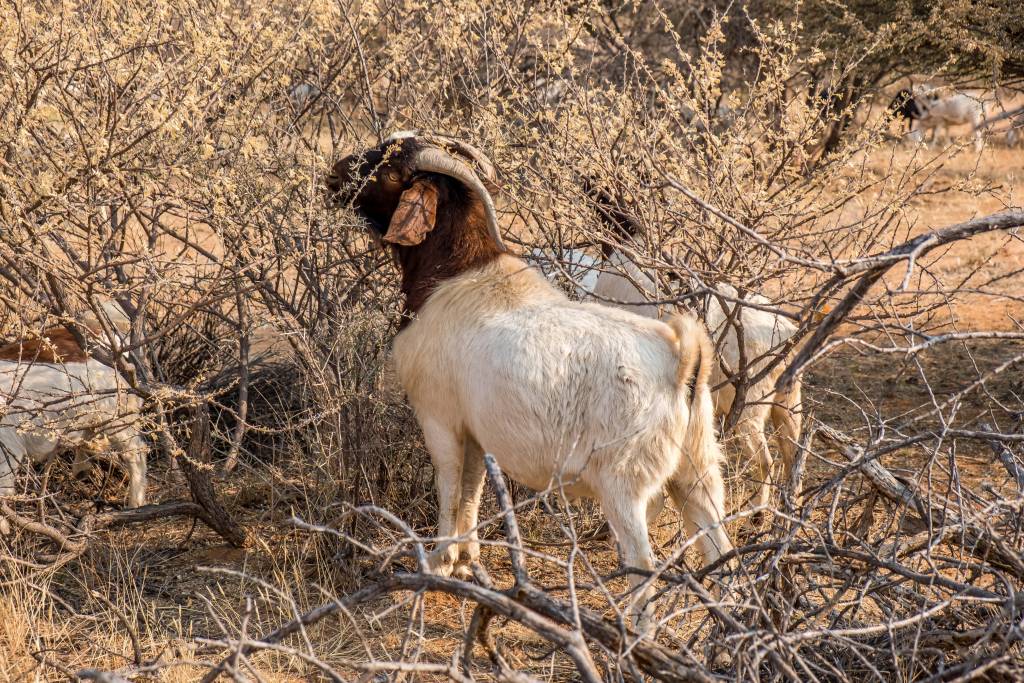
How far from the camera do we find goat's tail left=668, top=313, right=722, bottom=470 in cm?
402

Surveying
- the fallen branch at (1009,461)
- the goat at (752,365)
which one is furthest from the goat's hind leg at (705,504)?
the fallen branch at (1009,461)

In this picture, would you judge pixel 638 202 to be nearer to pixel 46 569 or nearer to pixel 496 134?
pixel 496 134

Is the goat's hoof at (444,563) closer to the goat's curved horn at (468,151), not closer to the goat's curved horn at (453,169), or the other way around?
the goat's curved horn at (453,169)

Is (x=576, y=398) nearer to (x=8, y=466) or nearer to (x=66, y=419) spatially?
(x=66, y=419)

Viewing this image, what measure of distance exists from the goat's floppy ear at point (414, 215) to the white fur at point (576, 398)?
0.30 m

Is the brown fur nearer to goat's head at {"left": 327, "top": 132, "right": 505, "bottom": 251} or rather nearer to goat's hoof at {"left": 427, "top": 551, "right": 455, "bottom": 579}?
goat's head at {"left": 327, "top": 132, "right": 505, "bottom": 251}

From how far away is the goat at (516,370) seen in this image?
13.4ft

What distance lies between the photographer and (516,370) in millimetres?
4219

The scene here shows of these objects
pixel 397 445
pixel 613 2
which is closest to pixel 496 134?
pixel 397 445

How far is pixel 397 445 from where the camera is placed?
17.7 feet

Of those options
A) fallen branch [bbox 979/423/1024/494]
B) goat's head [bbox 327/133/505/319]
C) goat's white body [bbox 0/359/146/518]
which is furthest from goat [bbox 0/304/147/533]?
fallen branch [bbox 979/423/1024/494]

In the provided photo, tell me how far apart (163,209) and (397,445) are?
1.48m

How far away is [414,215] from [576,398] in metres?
1.13

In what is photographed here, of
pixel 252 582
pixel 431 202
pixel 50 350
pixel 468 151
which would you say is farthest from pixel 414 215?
pixel 50 350
